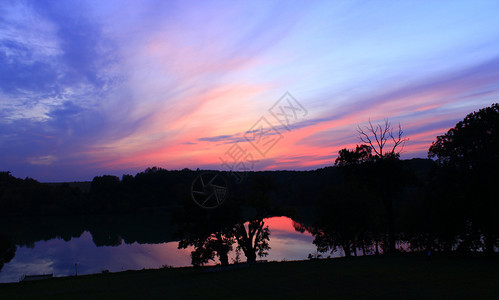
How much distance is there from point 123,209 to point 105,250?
52300 millimetres

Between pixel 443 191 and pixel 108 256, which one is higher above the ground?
pixel 443 191

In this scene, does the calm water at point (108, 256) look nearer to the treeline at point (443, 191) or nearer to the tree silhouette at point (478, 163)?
the treeline at point (443, 191)

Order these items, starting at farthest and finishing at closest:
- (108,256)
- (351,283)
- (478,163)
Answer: (108,256) → (478,163) → (351,283)

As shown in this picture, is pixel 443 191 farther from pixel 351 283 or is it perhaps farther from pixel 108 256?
pixel 108 256

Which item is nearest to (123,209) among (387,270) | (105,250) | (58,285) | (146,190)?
(146,190)

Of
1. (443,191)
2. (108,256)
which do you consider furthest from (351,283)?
(108,256)

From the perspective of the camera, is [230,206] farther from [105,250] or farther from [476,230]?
[105,250]

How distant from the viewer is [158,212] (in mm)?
97562

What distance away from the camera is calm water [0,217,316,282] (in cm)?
3544

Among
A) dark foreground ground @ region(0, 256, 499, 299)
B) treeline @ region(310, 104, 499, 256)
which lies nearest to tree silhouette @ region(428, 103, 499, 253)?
treeline @ region(310, 104, 499, 256)

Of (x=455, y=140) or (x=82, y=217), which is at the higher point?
(x=455, y=140)

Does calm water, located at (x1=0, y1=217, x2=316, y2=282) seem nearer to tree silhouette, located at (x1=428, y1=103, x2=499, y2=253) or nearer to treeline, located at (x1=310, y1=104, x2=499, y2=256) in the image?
treeline, located at (x1=310, y1=104, x2=499, y2=256)

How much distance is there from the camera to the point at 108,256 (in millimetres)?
42469

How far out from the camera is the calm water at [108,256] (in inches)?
1395
